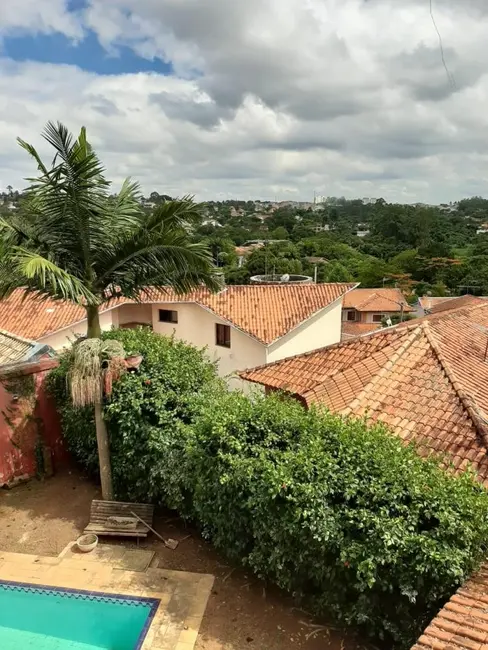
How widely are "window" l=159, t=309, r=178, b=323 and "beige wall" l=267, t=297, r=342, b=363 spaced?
21.7 ft

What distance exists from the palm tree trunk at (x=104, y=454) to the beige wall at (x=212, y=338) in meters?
10.5

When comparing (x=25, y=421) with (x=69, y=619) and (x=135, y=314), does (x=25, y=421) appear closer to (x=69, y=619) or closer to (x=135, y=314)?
(x=69, y=619)

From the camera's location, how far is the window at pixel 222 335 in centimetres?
2405

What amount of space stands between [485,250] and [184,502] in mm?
71670

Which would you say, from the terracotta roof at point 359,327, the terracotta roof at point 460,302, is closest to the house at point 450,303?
the terracotta roof at point 460,302

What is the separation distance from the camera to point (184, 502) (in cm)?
1066

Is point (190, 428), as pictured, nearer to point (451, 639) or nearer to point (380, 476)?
point (380, 476)

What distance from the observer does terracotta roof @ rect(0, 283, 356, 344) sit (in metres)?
22.7

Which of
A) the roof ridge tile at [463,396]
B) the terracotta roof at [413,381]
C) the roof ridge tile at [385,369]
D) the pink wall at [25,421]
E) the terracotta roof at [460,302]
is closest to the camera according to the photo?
the roof ridge tile at [463,396]

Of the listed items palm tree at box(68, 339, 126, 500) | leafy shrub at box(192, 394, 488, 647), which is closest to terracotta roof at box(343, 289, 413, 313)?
palm tree at box(68, 339, 126, 500)

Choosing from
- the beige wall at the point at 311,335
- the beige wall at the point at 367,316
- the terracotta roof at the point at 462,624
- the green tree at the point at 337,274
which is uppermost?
the green tree at the point at 337,274

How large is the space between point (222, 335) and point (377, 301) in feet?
99.0

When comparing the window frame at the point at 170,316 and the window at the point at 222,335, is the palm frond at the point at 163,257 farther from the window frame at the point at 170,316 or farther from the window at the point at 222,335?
the window frame at the point at 170,316

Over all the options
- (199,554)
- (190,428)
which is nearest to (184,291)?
(190,428)
